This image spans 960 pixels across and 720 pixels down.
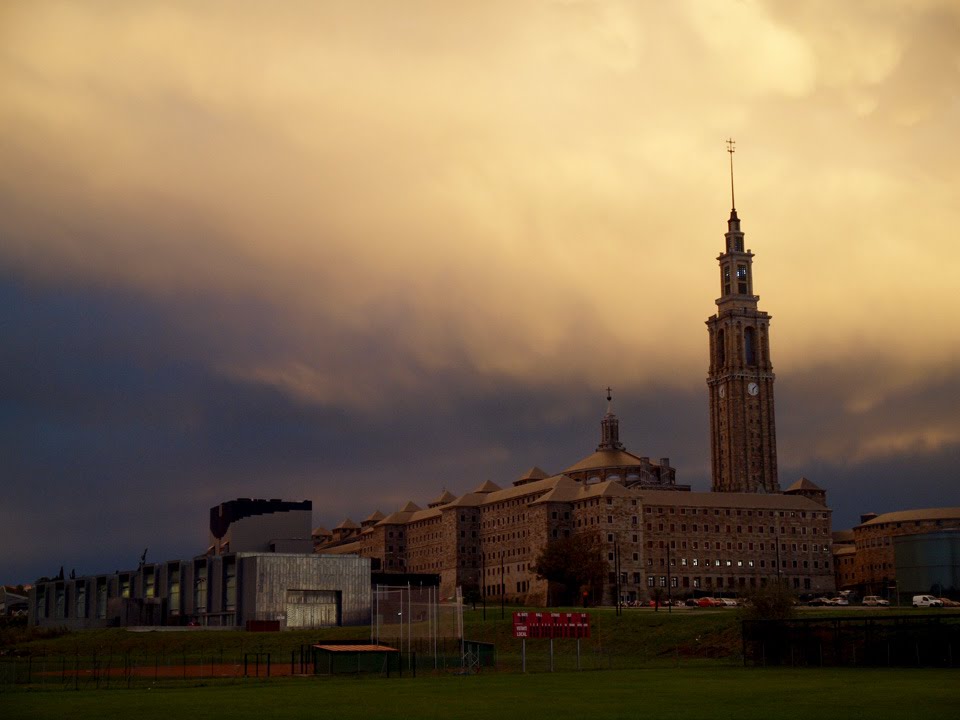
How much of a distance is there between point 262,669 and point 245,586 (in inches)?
2284

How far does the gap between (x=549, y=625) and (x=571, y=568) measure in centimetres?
9384

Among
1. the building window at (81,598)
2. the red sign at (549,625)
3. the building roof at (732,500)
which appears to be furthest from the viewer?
the building roof at (732,500)

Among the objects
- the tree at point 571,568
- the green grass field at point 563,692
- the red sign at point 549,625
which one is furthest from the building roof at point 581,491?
the red sign at point 549,625

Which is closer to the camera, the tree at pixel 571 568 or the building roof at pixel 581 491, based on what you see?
the tree at pixel 571 568

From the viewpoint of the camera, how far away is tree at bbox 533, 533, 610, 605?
521 feet

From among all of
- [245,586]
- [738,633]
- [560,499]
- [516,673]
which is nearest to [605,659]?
[738,633]

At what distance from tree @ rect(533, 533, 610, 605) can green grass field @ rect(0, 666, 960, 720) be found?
99.9 m

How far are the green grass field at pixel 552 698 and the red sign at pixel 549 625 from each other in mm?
5735

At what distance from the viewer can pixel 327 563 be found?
133m

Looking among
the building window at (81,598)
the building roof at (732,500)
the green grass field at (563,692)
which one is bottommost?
the green grass field at (563,692)

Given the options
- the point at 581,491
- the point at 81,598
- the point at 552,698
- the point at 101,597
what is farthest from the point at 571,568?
the point at 552,698

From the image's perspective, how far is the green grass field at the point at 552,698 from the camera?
37531 millimetres

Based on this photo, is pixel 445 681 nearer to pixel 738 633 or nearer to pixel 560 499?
pixel 738 633

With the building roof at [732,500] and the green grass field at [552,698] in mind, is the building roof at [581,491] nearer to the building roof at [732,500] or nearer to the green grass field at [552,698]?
the building roof at [732,500]
